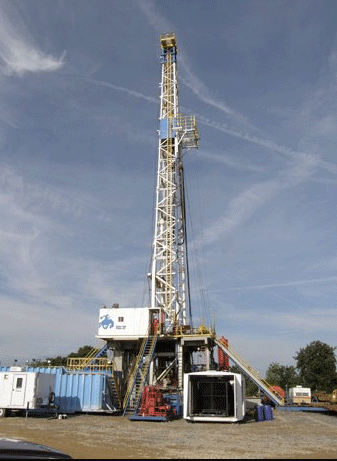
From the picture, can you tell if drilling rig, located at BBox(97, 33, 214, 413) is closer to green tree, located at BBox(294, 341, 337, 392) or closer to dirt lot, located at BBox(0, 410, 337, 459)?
dirt lot, located at BBox(0, 410, 337, 459)

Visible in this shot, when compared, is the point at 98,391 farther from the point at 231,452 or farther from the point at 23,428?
the point at 231,452

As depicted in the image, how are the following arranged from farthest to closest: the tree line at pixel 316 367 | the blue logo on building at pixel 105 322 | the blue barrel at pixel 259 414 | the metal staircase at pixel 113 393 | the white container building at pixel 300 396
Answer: the tree line at pixel 316 367 < the white container building at pixel 300 396 < the blue logo on building at pixel 105 322 < the metal staircase at pixel 113 393 < the blue barrel at pixel 259 414

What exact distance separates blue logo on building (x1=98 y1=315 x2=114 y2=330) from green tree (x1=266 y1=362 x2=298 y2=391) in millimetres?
54160

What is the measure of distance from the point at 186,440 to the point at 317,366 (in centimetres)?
6082

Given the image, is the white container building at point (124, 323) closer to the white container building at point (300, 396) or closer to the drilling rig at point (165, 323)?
the drilling rig at point (165, 323)

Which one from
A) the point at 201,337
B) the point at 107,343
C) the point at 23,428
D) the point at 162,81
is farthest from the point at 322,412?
the point at 162,81

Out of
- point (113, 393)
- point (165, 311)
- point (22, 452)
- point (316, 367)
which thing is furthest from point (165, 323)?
point (316, 367)

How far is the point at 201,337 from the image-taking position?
2784 cm

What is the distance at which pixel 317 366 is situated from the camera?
224 feet

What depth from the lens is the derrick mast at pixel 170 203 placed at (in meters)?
32.5

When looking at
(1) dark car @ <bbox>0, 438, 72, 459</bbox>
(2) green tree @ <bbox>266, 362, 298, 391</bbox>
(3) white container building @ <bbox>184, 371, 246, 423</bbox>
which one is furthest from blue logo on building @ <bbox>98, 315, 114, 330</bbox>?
(2) green tree @ <bbox>266, 362, 298, 391</bbox>

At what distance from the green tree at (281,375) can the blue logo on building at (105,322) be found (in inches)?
2132

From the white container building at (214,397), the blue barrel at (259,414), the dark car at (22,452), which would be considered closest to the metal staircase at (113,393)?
the white container building at (214,397)

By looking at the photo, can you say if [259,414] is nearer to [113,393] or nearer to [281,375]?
[113,393]
